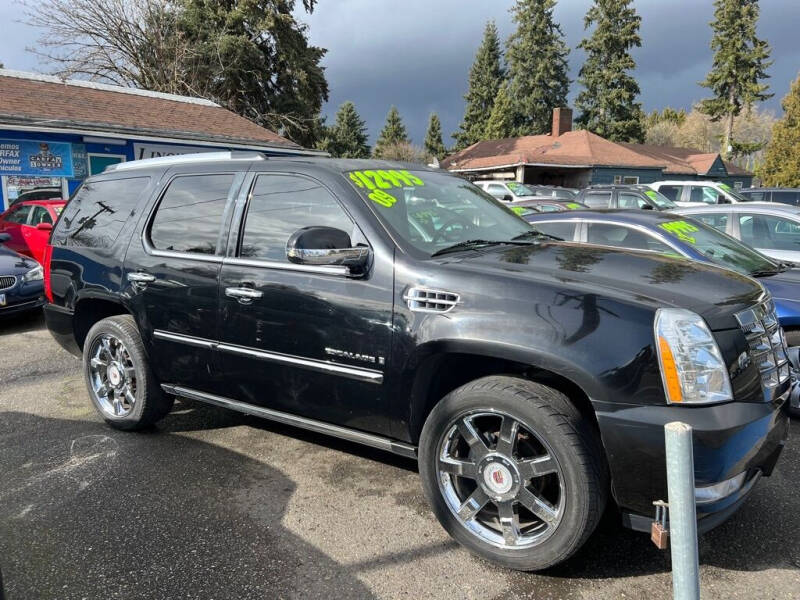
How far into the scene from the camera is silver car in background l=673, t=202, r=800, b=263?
656 centimetres

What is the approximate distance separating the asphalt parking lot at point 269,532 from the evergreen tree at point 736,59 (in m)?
54.2

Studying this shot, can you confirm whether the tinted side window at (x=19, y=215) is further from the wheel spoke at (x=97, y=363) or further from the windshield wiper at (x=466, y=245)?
the windshield wiper at (x=466, y=245)

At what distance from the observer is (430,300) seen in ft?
8.89

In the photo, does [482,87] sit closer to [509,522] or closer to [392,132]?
[392,132]

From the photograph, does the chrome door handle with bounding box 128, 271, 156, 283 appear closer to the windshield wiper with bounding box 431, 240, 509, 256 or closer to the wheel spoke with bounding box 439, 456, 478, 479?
the windshield wiper with bounding box 431, 240, 509, 256

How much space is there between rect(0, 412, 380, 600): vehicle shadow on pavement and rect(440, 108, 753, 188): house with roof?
33662 millimetres

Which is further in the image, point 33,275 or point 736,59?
point 736,59

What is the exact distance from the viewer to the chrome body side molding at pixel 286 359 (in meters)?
2.90

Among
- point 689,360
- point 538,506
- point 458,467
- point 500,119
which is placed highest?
point 500,119

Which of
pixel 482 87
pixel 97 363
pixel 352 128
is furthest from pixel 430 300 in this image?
pixel 352 128

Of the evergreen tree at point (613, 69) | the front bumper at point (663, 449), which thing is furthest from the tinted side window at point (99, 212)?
the evergreen tree at point (613, 69)

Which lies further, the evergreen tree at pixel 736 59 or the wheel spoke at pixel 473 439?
the evergreen tree at pixel 736 59

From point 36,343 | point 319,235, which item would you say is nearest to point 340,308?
point 319,235

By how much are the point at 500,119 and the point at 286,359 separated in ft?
169
